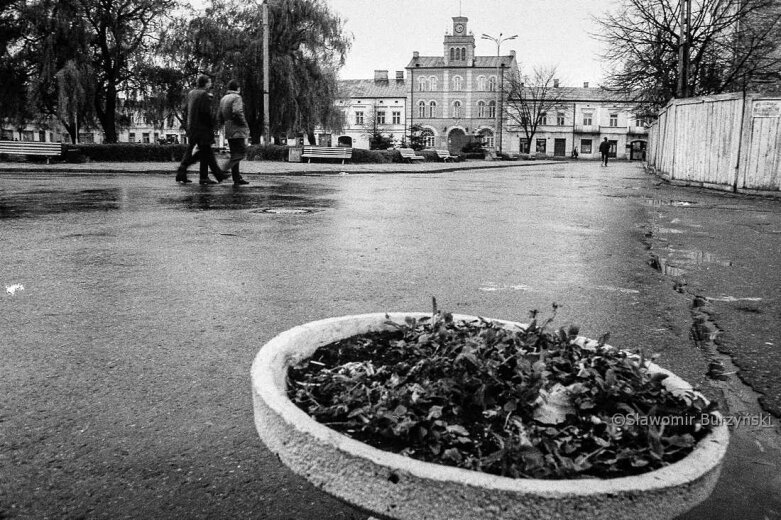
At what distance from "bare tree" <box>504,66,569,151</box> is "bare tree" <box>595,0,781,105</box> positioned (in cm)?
5068

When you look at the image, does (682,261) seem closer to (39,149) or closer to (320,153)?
(320,153)

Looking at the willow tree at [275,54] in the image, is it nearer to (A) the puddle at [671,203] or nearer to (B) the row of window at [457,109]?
(A) the puddle at [671,203]

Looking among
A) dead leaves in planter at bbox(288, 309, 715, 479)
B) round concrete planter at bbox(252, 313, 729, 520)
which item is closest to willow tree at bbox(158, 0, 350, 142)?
dead leaves in planter at bbox(288, 309, 715, 479)

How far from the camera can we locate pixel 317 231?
731cm

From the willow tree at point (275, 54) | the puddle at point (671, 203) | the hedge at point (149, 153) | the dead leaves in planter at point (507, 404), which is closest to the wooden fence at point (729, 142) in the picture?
the puddle at point (671, 203)

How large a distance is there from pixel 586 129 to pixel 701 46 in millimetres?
60432

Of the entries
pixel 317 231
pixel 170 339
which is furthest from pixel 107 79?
pixel 170 339

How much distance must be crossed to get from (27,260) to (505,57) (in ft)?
292

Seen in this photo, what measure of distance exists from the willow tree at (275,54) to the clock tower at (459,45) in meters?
55.7

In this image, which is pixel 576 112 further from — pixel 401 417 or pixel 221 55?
pixel 401 417

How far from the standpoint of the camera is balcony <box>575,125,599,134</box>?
284 feet

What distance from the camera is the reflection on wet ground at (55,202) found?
352 inches

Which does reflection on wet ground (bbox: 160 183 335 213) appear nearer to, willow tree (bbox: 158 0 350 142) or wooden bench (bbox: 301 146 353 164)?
wooden bench (bbox: 301 146 353 164)

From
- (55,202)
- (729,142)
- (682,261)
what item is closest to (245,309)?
(682,261)
